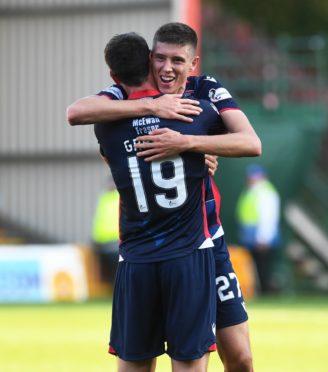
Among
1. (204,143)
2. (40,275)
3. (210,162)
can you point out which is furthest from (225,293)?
(40,275)

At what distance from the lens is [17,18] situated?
2597cm

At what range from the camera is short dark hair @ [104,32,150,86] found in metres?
6.17

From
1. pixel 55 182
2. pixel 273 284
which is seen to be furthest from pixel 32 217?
pixel 273 284

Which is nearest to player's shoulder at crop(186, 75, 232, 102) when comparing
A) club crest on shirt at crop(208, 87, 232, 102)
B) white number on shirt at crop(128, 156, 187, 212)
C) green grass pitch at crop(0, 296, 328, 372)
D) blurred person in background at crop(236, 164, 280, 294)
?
club crest on shirt at crop(208, 87, 232, 102)

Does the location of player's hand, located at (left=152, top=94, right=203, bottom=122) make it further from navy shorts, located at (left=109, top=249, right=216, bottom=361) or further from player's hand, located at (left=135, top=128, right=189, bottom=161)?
navy shorts, located at (left=109, top=249, right=216, bottom=361)

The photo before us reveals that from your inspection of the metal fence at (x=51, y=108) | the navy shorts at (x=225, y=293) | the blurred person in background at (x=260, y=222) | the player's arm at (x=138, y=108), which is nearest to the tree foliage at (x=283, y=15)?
the metal fence at (x=51, y=108)

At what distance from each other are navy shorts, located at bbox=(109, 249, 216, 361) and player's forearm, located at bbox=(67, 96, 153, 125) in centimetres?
76

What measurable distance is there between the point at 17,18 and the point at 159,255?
20217 millimetres

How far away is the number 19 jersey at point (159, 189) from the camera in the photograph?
634 centimetres

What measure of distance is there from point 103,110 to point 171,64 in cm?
42

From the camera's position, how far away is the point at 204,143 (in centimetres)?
629

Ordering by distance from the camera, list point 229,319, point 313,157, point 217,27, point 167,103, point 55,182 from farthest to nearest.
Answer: point 217,27
point 55,182
point 313,157
point 229,319
point 167,103

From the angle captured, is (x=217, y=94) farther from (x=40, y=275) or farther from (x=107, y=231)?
(x=107, y=231)

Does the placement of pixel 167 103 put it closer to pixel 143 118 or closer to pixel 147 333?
pixel 143 118
